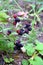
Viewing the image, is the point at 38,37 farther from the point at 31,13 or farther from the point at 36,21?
the point at 31,13

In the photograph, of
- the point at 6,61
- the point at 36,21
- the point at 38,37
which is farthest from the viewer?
the point at 36,21

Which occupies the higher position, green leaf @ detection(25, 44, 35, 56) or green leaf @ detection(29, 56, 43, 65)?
green leaf @ detection(25, 44, 35, 56)

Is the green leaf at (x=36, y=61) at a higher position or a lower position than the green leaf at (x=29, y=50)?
lower

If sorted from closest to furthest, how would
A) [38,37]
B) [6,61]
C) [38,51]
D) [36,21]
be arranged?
[6,61] < [38,51] < [38,37] < [36,21]

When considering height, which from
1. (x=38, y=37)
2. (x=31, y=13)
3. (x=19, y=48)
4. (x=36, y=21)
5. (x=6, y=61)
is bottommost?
(x=6, y=61)

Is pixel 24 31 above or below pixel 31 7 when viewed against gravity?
below

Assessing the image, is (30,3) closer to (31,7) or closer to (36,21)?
(31,7)

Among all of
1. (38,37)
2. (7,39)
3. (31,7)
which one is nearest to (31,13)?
(31,7)

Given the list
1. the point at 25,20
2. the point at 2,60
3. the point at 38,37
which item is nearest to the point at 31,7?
the point at 25,20

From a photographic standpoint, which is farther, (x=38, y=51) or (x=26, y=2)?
(x=26, y=2)
